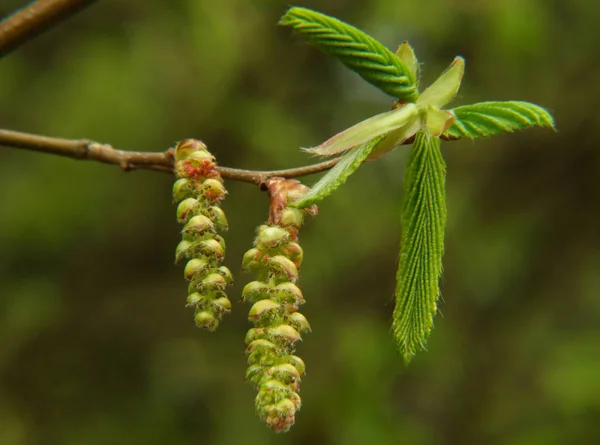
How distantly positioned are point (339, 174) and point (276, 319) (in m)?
0.19

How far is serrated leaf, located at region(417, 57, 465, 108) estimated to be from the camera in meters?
0.98

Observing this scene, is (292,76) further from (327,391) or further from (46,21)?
(46,21)

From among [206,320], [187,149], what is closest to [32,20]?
[187,149]

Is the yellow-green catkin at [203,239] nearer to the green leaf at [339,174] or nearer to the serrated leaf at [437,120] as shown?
the green leaf at [339,174]

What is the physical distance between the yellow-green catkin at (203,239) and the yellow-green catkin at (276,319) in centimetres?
4

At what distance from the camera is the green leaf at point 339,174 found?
89cm

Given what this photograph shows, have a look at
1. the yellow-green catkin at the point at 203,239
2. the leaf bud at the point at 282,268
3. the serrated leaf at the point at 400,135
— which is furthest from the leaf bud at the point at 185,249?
the serrated leaf at the point at 400,135

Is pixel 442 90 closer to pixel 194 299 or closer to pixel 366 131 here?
pixel 366 131

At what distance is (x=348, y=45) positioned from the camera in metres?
0.86

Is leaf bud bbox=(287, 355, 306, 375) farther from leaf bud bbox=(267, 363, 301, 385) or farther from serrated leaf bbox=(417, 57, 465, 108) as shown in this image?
serrated leaf bbox=(417, 57, 465, 108)

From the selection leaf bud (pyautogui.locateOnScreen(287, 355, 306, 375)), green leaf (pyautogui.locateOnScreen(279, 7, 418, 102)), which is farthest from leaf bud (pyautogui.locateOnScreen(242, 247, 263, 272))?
green leaf (pyautogui.locateOnScreen(279, 7, 418, 102))

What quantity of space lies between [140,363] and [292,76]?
1706mm

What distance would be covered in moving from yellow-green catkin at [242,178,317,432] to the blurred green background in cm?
237

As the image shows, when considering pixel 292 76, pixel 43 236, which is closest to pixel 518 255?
pixel 292 76
